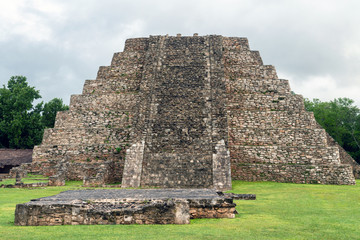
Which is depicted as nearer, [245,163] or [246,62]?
[245,163]

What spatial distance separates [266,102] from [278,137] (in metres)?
3.19

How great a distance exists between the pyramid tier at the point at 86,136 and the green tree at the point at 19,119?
14315mm

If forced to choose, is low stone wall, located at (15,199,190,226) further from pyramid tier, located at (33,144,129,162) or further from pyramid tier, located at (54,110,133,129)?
pyramid tier, located at (54,110,133,129)

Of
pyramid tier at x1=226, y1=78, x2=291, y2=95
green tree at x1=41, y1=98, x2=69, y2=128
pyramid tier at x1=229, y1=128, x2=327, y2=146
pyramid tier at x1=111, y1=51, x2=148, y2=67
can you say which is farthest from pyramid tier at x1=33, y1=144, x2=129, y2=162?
green tree at x1=41, y1=98, x2=69, y2=128

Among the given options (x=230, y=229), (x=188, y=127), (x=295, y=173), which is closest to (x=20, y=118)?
(x=188, y=127)

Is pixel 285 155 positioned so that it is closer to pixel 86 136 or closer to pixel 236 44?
pixel 236 44

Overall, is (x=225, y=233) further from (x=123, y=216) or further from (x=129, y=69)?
(x=129, y=69)

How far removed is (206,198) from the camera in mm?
6402

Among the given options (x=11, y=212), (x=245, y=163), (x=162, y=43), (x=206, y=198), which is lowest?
(x=11, y=212)

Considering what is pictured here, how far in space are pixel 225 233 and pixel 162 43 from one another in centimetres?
2059

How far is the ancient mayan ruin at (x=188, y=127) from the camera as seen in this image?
51.4ft

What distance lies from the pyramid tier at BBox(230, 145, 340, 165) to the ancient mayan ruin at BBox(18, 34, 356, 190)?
0.06m

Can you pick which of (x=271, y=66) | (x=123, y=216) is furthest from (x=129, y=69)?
(x=123, y=216)

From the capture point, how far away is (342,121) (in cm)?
3641
